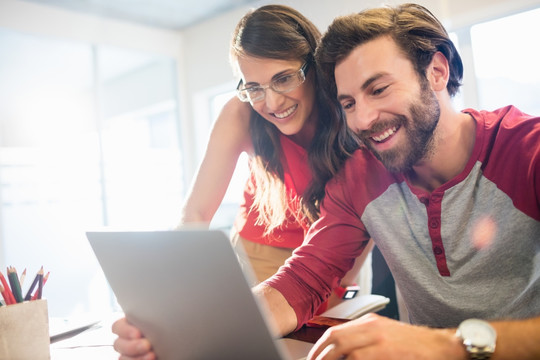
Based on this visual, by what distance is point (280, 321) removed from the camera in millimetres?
1026

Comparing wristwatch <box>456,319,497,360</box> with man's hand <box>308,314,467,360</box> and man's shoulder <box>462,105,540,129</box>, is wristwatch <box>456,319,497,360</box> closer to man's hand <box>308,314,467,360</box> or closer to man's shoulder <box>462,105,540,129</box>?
man's hand <box>308,314,467,360</box>

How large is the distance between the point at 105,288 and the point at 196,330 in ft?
14.7

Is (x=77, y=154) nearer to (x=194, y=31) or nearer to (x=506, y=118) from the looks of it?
(x=194, y=31)

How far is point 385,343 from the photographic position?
0.72 metres

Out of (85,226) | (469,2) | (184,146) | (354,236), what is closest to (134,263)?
(354,236)

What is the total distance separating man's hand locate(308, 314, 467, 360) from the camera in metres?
0.71

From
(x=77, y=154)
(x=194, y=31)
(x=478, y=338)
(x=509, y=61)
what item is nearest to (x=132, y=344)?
(x=478, y=338)

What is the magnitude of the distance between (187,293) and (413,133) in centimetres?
70

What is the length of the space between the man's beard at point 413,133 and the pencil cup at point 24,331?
2.54 ft

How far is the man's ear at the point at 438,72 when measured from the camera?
123 cm

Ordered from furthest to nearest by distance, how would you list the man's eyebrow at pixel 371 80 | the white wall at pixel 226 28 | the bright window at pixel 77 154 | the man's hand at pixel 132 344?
the bright window at pixel 77 154, the white wall at pixel 226 28, the man's eyebrow at pixel 371 80, the man's hand at pixel 132 344

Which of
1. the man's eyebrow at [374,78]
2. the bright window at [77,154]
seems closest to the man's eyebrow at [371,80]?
the man's eyebrow at [374,78]

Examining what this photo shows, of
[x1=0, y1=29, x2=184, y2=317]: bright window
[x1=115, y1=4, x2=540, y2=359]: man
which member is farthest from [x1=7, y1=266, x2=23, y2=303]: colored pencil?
[x1=0, y1=29, x2=184, y2=317]: bright window

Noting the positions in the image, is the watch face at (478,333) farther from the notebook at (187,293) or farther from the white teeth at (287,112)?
the white teeth at (287,112)
